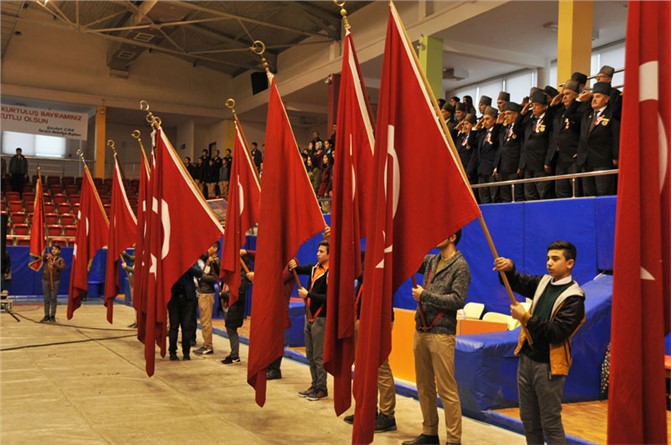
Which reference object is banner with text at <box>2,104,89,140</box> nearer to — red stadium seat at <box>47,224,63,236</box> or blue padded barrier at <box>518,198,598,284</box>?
red stadium seat at <box>47,224,63,236</box>

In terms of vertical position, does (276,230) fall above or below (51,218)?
below

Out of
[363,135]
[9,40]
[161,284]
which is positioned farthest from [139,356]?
[9,40]

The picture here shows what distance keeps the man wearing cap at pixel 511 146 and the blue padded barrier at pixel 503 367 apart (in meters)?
3.77

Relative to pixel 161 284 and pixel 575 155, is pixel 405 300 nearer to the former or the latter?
pixel 575 155

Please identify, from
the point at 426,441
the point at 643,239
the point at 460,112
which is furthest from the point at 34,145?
the point at 643,239

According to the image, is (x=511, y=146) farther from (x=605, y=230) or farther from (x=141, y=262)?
(x=141, y=262)

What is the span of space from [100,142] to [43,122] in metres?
3.26

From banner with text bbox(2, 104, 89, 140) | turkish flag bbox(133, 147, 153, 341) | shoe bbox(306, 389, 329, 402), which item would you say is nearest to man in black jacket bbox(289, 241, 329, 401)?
shoe bbox(306, 389, 329, 402)

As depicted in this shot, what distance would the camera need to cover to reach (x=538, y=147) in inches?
377

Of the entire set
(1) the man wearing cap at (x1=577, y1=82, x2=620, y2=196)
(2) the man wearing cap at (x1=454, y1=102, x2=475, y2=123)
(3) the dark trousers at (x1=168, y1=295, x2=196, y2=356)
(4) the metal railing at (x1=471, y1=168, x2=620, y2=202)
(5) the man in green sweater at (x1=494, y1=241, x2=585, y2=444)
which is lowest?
(3) the dark trousers at (x1=168, y1=295, x2=196, y2=356)

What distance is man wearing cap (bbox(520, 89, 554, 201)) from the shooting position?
9492mm

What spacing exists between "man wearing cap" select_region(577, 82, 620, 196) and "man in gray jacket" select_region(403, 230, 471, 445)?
13.7 ft

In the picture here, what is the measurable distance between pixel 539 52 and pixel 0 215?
47.7 ft

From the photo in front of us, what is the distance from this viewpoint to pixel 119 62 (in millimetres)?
26953
